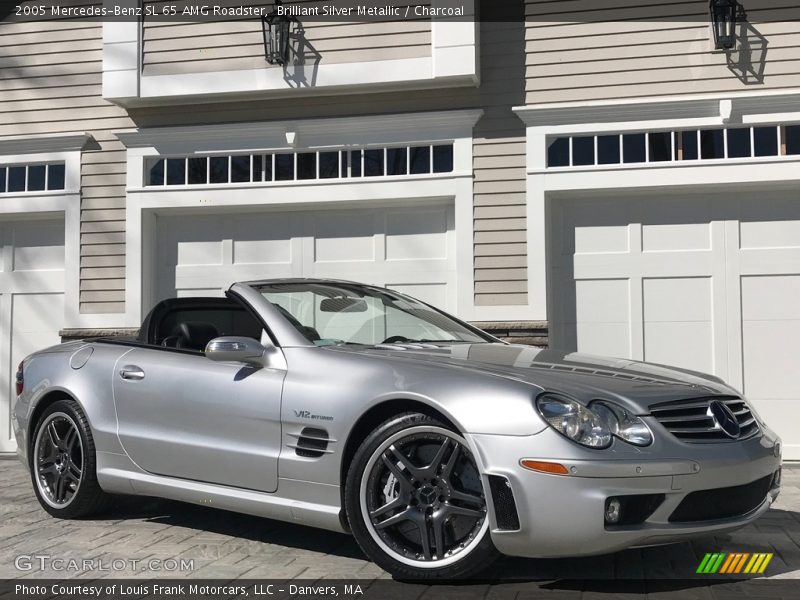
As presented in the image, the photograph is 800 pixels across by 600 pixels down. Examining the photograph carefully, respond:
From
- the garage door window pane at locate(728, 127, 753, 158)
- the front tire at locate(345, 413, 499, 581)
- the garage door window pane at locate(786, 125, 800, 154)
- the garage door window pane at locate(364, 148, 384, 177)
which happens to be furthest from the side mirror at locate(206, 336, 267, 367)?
the garage door window pane at locate(786, 125, 800, 154)

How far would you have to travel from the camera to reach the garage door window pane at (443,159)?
8352 millimetres

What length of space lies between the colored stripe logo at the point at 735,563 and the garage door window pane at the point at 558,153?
15.0 ft

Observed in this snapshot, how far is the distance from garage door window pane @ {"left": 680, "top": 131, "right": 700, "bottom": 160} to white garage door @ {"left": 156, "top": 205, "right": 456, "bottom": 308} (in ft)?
6.86

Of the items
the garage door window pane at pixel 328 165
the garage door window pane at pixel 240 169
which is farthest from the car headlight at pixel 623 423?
the garage door window pane at pixel 240 169

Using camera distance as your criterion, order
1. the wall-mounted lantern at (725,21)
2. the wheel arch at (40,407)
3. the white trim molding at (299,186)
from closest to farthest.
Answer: the wheel arch at (40,407) → the wall-mounted lantern at (725,21) → the white trim molding at (299,186)

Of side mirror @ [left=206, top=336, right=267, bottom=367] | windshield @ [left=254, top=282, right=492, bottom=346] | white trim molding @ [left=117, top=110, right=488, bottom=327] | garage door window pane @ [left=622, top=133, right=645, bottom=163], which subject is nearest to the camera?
side mirror @ [left=206, top=336, right=267, bottom=367]

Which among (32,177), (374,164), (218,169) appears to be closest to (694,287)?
(374,164)

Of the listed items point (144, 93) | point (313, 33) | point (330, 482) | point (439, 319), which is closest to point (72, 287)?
point (144, 93)

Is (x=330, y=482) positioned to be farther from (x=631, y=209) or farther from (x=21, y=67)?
(x=21, y=67)

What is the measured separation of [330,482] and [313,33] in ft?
18.2

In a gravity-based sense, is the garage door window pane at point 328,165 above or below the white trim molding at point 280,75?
below

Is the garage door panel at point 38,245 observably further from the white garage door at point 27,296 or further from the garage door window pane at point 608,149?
the garage door window pane at point 608,149

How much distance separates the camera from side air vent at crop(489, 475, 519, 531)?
136 inches

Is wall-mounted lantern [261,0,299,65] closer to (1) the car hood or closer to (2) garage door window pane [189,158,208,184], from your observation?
(2) garage door window pane [189,158,208,184]
